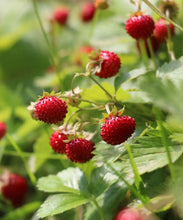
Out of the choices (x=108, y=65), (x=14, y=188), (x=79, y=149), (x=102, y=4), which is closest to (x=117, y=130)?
(x=79, y=149)

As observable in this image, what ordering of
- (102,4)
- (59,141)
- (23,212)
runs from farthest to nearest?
(23,212) → (102,4) → (59,141)

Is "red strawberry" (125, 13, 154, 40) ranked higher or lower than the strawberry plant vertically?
higher

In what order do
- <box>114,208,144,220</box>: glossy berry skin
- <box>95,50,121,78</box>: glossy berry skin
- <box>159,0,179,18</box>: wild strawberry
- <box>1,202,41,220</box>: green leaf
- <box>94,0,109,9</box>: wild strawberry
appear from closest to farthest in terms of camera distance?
<box>114,208,144,220</box>: glossy berry skin, <box>95,50,121,78</box>: glossy berry skin, <box>159,0,179,18</box>: wild strawberry, <box>94,0,109,9</box>: wild strawberry, <box>1,202,41,220</box>: green leaf

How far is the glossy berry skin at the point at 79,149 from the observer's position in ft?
3.02

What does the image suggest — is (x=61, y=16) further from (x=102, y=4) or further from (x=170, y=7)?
(x=170, y=7)

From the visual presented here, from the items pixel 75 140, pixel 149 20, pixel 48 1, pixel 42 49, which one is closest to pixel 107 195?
pixel 75 140

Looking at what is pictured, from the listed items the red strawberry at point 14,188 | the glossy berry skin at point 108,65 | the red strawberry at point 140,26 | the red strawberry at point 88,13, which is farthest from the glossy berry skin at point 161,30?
the red strawberry at point 88,13

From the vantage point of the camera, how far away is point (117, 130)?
33.1 inches

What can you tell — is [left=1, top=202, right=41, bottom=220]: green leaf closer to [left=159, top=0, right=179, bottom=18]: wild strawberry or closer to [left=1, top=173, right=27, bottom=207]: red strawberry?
[left=1, top=173, right=27, bottom=207]: red strawberry

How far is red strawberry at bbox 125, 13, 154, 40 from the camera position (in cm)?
104

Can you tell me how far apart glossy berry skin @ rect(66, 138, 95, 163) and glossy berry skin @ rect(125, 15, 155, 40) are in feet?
1.06

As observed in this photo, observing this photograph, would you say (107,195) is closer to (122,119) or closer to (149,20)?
(122,119)

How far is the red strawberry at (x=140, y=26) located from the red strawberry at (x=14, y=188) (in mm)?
908

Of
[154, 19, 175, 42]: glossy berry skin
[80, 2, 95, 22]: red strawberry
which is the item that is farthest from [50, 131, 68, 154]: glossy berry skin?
[80, 2, 95, 22]: red strawberry
